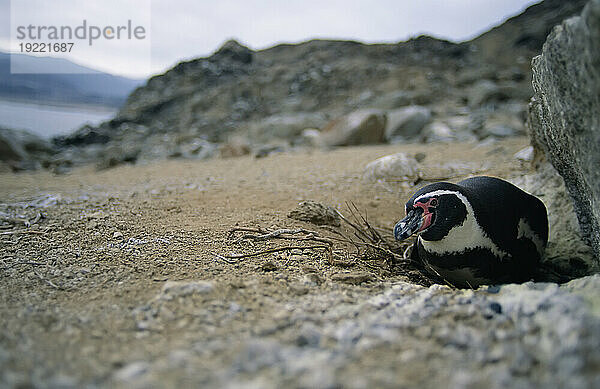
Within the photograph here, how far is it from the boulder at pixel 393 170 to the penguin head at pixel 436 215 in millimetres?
1818

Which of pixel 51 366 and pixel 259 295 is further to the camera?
pixel 259 295

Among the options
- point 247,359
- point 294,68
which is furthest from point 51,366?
point 294,68

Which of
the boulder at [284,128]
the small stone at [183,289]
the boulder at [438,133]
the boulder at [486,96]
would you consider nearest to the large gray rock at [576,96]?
the small stone at [183,289]

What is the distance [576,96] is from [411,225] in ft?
2.97

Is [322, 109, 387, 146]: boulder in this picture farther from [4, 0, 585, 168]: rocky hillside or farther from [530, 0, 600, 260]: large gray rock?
[530, 0, 600, 260]: large gray rock

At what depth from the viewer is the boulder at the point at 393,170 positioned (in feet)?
13.0

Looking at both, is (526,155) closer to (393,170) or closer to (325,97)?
(393,170)

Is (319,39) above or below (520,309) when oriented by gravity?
above

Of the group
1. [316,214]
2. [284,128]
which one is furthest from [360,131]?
[316,214]

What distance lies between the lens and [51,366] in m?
1.11

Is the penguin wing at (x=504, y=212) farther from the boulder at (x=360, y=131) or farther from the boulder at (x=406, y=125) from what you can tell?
the boulder at (x=406, y=125)

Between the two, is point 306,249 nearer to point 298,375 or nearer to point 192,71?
point 298,375

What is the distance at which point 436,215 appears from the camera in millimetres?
2074

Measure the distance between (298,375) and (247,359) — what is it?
152 mm
